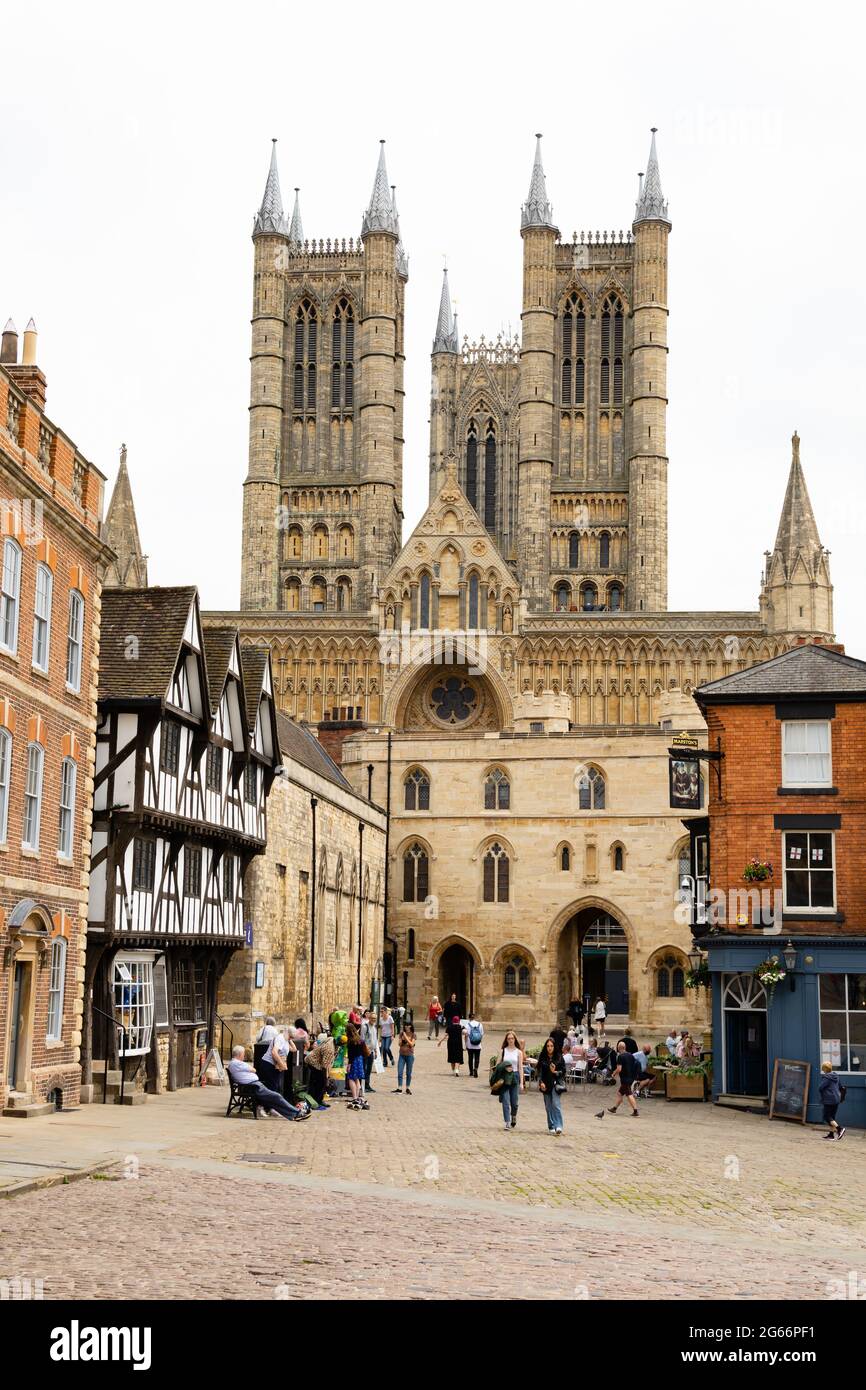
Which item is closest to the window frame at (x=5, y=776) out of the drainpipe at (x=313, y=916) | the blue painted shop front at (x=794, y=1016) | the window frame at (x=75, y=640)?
the window frame at (x=75, y=640)

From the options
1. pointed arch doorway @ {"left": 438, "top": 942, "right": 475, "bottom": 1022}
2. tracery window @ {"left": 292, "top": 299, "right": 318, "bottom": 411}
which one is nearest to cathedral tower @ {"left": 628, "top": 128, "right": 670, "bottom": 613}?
tracery window @ {"left": 292, "top": 299, "right": 318, "bottom": 411}

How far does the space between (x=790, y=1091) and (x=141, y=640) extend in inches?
524

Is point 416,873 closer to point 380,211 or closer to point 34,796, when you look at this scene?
point 34,796

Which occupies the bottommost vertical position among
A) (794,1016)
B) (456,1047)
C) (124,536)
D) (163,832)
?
(456,1047)

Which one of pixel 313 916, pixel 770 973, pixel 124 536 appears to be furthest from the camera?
pixel 124 536

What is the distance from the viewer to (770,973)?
27344 millimetres

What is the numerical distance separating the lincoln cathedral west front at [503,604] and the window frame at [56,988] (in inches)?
766

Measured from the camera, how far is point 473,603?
263ft

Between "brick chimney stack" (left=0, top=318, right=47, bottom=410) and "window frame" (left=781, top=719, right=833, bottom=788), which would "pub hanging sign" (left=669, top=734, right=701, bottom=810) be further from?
"brick chimney stack" (left=0, top=318, right=47, bottom=410)

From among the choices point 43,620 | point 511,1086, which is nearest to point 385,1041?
point 511,1086

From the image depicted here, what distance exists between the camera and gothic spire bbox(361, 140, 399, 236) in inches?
3826

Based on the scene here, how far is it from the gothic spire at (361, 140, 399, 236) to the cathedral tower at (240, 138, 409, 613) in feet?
0.30

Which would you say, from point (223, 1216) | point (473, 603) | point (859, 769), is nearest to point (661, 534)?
point (473, 603)

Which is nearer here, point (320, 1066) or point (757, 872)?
point (320, 1066)
